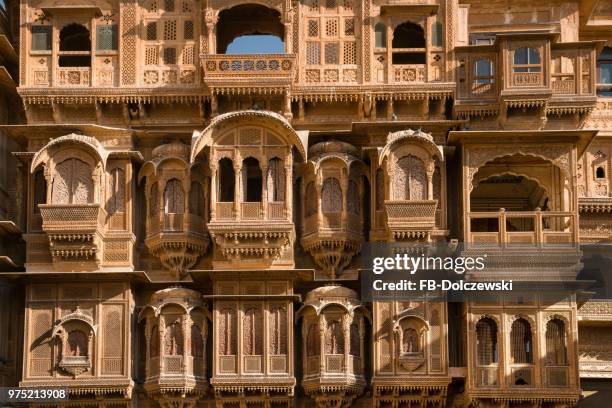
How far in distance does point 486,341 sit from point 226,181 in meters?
5.60

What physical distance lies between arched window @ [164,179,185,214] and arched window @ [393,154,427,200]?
3.88 meters

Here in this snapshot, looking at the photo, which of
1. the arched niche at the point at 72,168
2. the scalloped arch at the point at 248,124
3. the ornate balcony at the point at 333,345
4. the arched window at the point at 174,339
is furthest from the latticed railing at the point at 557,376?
the arched niche at the point at 72,168

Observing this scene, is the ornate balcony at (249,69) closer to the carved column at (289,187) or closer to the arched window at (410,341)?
the carved column at (289,187)

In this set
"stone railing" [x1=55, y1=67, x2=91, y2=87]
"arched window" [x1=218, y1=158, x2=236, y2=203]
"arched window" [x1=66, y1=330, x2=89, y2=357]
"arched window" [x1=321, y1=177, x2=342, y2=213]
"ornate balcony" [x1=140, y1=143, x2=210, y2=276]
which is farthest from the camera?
"stone railing" [x1=55, y1=67, x2=91, y2=87]

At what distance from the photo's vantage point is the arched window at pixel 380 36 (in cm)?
2914

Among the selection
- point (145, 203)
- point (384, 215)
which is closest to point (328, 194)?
point (384, 215)

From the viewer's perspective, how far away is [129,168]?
94.0 feet

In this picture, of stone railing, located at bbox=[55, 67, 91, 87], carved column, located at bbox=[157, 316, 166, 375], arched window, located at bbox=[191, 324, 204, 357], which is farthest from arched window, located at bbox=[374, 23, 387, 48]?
carved column, located at bbox=[157, 316, 166, 375]

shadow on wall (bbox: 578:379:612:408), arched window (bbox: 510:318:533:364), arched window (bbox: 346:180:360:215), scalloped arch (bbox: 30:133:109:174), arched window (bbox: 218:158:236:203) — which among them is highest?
scalloped arch (bbox: 30:133:109:174)

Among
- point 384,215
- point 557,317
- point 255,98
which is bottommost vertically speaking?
point 557,317

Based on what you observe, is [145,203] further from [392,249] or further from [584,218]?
[584,218]

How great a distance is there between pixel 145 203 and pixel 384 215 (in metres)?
4.41

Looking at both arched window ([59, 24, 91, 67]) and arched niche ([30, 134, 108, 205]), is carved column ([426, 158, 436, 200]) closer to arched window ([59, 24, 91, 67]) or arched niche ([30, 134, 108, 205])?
arched niche ([30, 134, 108, 205])

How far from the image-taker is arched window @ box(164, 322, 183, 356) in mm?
27953
